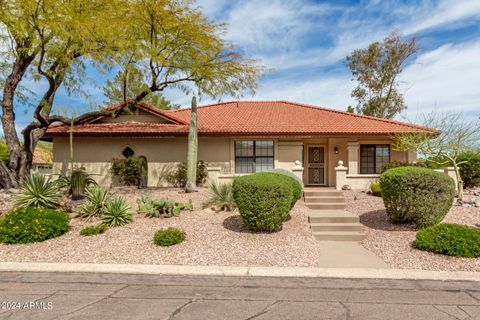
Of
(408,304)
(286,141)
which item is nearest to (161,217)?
(408,304)

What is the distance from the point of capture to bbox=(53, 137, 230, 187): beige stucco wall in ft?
54.5

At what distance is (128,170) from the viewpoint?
15734 millimetres

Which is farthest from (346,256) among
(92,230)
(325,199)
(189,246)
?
(92,230)

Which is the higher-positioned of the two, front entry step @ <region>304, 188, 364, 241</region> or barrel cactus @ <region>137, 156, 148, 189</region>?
barrel cactus @ <region>137, 156, 148, 189</region>

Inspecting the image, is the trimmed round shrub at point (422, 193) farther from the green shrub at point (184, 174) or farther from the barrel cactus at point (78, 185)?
the barrel cactus at point (78, 185)

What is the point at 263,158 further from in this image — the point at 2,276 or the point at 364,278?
the point at 2,276

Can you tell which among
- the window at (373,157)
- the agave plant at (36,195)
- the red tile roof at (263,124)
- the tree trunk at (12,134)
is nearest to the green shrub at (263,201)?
the agave plant at (36,195)

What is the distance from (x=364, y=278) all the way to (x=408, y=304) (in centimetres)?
119

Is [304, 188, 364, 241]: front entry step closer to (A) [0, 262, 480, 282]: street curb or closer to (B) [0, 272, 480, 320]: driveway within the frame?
(A) [0, 262, 480, 282]: street curb

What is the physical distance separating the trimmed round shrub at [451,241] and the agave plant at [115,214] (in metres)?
8.12

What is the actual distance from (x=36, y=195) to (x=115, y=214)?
3.04m

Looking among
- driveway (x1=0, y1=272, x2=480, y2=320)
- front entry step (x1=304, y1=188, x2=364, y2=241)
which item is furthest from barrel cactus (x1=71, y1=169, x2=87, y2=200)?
front entry step (x1=304, y1=188, x2=364, y2=241)

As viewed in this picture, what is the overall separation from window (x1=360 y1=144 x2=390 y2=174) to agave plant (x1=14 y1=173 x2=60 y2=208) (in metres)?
15.3

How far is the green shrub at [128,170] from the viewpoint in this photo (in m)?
15.7
